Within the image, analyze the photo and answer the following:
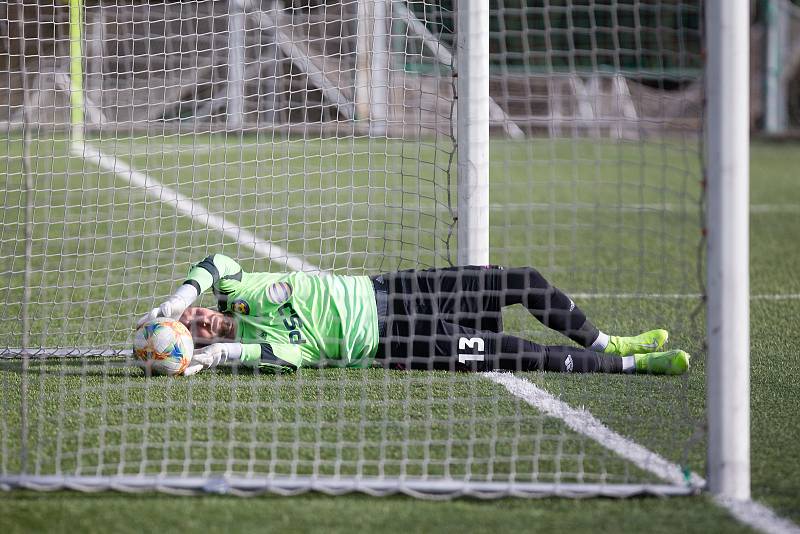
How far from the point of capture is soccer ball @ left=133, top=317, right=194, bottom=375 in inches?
171

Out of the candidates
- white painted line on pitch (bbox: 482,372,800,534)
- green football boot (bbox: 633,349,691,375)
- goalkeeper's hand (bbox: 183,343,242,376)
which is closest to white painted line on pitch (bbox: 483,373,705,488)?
white painted line on pitch (bbox: 482,372,800,534)

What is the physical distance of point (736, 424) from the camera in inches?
127

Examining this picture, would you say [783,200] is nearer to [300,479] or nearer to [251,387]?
[251,387]

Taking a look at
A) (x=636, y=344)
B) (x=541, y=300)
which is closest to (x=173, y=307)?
(x=541, y=300)

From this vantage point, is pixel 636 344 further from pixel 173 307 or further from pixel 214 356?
pixel 173 307

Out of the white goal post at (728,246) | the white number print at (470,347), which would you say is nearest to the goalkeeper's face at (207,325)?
the white number print at (470,347)

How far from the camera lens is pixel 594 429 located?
390cm

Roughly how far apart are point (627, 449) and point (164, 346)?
1937 mm

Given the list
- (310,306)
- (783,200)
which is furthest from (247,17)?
(783,200)

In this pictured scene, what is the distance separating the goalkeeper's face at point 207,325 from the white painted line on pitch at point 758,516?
227 cm

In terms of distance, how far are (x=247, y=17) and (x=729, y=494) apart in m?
4.60

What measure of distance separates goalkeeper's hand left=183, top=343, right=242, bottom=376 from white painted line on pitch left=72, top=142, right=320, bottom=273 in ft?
6.16

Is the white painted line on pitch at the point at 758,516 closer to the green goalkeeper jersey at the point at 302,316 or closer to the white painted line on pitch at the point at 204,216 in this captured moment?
the green goalkeeper jersey at the point at 302,316

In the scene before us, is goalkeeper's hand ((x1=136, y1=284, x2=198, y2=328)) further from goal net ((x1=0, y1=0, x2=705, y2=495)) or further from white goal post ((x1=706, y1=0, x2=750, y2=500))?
white goal post ((x1=706, y1=0, x2=750, y2=500))
